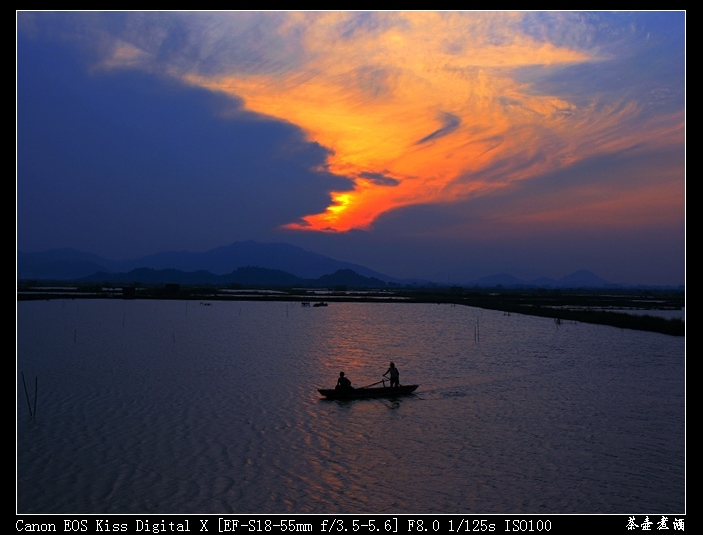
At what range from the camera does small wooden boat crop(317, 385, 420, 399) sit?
64.2 feet

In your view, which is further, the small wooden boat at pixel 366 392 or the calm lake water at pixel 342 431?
the small wooden boat at pixel 366 392

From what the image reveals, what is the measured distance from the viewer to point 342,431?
16219 mm

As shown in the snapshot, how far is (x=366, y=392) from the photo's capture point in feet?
66.1

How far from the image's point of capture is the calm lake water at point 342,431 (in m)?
11.5

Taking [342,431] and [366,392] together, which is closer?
[342,431]

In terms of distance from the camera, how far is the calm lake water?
37.8 ft

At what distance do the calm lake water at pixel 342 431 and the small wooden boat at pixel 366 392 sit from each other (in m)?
0.31

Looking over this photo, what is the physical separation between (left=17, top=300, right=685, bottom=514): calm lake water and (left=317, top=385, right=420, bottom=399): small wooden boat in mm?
309

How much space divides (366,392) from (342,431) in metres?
4.03

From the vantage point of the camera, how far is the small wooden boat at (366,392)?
64.2 ft

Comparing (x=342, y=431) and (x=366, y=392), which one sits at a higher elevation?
(x=366, y=392)

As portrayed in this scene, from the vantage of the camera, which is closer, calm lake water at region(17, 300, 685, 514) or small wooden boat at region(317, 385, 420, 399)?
calm lake water at region(17, 300, 685, 514)
